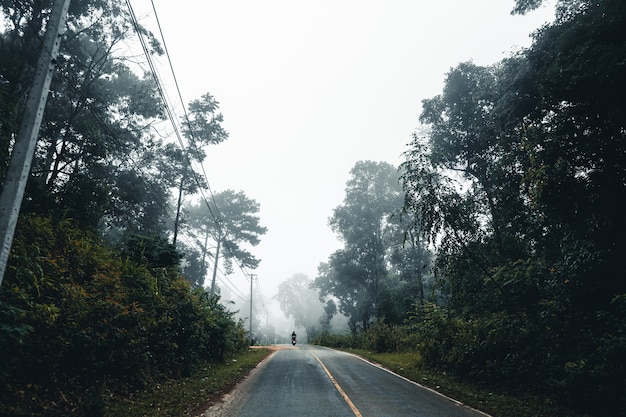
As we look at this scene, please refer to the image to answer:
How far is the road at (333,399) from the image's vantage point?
6.88 m

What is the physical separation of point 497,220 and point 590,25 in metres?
9.52

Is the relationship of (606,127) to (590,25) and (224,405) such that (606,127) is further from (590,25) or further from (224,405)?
(224,405)

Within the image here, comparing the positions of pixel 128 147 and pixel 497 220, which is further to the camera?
pixel 128 147

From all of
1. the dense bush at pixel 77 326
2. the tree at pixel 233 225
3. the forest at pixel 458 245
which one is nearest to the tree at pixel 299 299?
the tree at pixel 233 225

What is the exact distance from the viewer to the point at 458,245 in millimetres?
12023

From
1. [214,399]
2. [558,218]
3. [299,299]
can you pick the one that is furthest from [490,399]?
[299,299]

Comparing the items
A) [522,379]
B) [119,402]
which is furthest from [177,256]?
[522,379]

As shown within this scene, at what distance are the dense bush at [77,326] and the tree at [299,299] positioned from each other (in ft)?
338

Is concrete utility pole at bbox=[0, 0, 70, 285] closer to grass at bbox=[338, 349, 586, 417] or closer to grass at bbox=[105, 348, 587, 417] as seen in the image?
grass at bbox=[105, 348, 587, 417]

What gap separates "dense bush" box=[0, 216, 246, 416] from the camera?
5.80 metres

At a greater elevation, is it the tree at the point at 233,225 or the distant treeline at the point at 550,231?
the tree at the point at 233,225

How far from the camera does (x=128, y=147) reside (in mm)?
19578

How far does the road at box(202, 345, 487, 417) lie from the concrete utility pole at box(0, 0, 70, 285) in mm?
4750

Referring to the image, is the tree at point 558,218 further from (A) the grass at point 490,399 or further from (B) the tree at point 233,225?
(B) the tree at point 233,225
